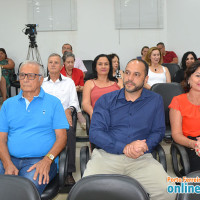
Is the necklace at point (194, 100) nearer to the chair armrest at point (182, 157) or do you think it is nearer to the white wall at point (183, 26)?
the chair armrest at point (182, 157)

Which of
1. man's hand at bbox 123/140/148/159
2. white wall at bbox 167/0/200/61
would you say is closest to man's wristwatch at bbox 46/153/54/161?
man's hand at bbox 123/140/148/159

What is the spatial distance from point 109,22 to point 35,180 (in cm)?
540

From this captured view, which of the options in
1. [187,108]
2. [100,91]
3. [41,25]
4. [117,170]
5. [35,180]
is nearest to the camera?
[35,180]

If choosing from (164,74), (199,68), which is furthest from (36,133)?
(164,74)

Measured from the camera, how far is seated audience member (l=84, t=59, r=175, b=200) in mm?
1597

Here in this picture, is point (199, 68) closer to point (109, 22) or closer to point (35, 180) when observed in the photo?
point (35, 180)

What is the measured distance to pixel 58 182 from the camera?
5.23ft

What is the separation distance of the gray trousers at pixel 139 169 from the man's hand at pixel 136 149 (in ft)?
0.23

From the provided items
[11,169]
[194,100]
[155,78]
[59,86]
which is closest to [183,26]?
[155,78]

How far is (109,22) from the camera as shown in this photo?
20.5 ft

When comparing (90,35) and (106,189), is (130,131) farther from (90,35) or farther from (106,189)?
(90,35)

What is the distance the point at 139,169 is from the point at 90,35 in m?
5.14

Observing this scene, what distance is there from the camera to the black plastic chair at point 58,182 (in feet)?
4.88

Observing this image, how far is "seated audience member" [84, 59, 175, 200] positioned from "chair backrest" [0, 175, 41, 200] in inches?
23.5
